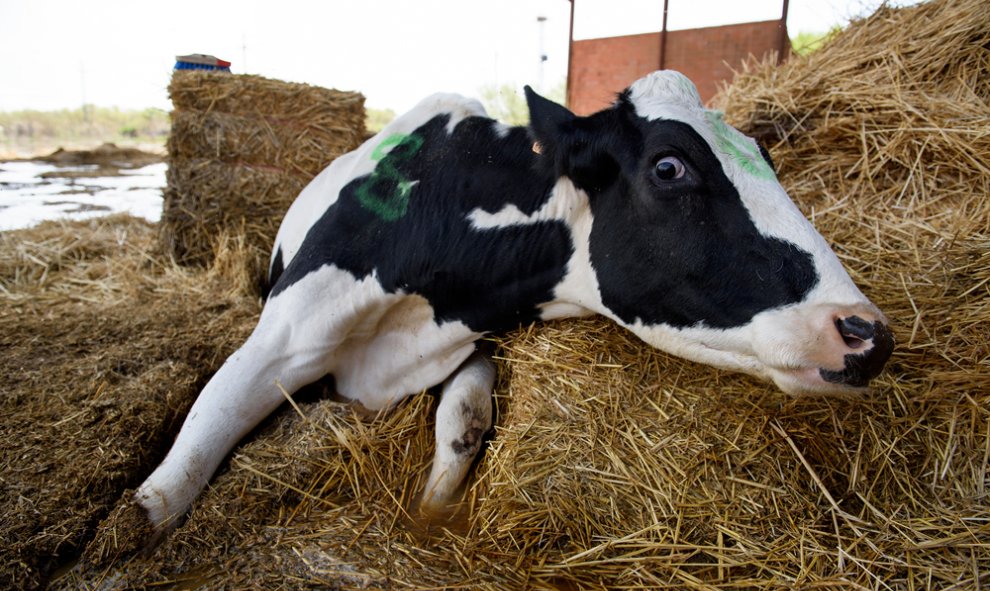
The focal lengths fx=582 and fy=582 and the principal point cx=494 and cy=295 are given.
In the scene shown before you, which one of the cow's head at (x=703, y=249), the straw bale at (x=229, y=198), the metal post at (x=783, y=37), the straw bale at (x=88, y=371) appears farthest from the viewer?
the metal post at (x=783, y=37)

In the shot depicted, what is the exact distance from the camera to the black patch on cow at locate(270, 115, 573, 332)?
2525 millimetres

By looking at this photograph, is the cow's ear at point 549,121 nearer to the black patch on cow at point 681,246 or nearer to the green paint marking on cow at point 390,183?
the black patch on cow at point 681,246

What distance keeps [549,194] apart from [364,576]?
162 cm

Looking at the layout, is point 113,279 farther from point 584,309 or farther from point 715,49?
point 715,49

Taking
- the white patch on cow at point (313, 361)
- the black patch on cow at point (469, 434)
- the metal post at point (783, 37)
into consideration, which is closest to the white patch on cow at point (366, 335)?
the white patch on cow at point (313, 361)

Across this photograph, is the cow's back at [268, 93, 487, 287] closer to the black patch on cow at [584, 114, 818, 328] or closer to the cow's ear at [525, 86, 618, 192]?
the cow's ear at [525, 86, 618, 192]

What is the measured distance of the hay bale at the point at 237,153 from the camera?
16.5ft

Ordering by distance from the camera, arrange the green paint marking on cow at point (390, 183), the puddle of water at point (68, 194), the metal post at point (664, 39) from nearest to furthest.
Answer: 1. the green paint marking on cow at point (390, 183)
2. the puddle of water at point (68, 194)
3. the metal post at point (664, 39)

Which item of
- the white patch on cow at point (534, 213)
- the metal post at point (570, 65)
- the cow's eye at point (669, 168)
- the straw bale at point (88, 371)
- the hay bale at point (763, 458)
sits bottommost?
the straw bale at point (88, 371)

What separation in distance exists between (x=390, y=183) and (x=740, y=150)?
5.20 feet

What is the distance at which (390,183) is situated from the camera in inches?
112

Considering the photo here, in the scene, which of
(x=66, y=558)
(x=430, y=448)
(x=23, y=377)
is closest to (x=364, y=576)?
(x=430, y=448)

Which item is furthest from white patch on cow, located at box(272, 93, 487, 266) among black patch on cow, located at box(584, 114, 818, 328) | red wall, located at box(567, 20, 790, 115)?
red wall, located at box(567, 20, 790, 115)

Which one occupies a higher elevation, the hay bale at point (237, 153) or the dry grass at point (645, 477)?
the hay bale at point (237, 153)
